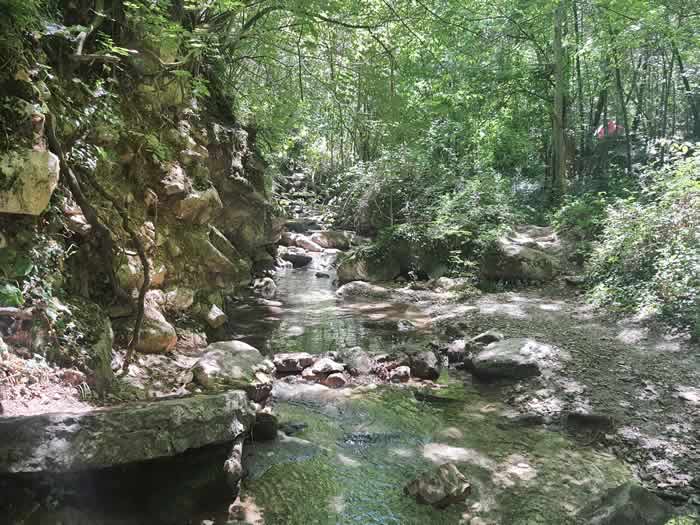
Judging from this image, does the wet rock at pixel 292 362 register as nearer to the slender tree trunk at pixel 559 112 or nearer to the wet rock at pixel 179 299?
the wet rock at pixel 179 299

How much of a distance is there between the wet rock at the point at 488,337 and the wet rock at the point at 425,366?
884 millimetres

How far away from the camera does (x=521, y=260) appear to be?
11094mm

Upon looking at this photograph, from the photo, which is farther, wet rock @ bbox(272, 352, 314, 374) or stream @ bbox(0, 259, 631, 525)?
wet rock @ bbox(272, 352, 314, 374)

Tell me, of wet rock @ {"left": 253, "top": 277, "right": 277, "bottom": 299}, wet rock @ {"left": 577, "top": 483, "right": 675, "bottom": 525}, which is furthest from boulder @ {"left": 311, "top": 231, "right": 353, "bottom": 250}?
wet rock @ {"left": 577, "top": 483, "right": 675, "bottom": 525}

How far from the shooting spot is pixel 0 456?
241 centimetres

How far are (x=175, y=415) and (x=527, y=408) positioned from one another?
13.3 ft

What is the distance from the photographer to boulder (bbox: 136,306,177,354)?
5.15 m

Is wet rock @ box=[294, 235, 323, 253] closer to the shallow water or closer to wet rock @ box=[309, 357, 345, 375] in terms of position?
wet rock @ box=[309, 357, 345, 375]

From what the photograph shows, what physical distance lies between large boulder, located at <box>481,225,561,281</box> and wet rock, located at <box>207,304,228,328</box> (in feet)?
22.4

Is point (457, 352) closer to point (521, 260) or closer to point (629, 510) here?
point (629, 510)

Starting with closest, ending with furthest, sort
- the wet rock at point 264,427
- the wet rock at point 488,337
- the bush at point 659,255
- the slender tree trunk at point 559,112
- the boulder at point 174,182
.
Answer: the wet rock at point 264,427 → the boulder at point 174,182 → the bush at point 659,255 → the wet rock at point 488,337 → the slender tree trunk at point 559,112

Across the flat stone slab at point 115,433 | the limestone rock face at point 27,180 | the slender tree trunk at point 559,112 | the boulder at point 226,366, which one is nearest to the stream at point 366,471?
the flat stone slab at point 115,433

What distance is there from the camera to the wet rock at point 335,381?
21.2 ft

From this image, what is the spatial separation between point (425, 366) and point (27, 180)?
518 centimetres
